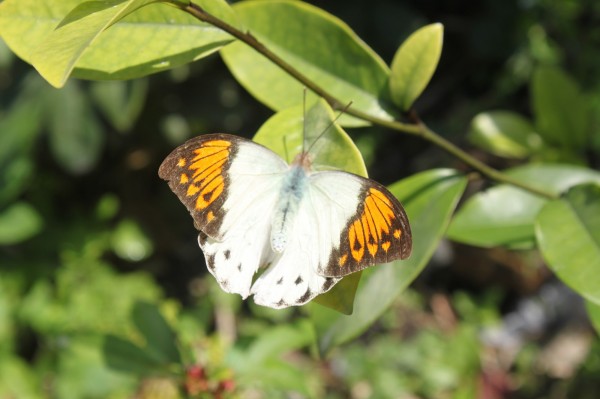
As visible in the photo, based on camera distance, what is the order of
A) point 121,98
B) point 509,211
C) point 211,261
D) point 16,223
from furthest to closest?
point 16,223
point 121,98
point 509,211
point 211,261

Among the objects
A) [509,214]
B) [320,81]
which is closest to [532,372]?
[509,214]

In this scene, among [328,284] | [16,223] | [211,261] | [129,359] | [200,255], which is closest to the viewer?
[328,284]

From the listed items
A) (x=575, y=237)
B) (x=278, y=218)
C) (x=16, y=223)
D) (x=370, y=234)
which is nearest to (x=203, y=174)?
(x=278, y=218)

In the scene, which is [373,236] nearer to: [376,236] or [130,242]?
[376,236]

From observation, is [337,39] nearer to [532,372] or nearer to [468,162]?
[468,162]

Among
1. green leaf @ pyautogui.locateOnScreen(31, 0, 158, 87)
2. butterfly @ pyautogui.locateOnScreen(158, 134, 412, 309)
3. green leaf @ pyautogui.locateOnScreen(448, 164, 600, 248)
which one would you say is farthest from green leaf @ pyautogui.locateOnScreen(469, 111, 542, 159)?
green leaf @ pyautogui.locateOnScreen(31, 0, 158, 87)

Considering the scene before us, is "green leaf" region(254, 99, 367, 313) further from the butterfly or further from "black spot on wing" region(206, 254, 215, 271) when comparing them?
"black spot on wing" region(206, 254, 215, 271)

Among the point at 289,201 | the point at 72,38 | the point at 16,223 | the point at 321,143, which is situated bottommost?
the point at 16,223
